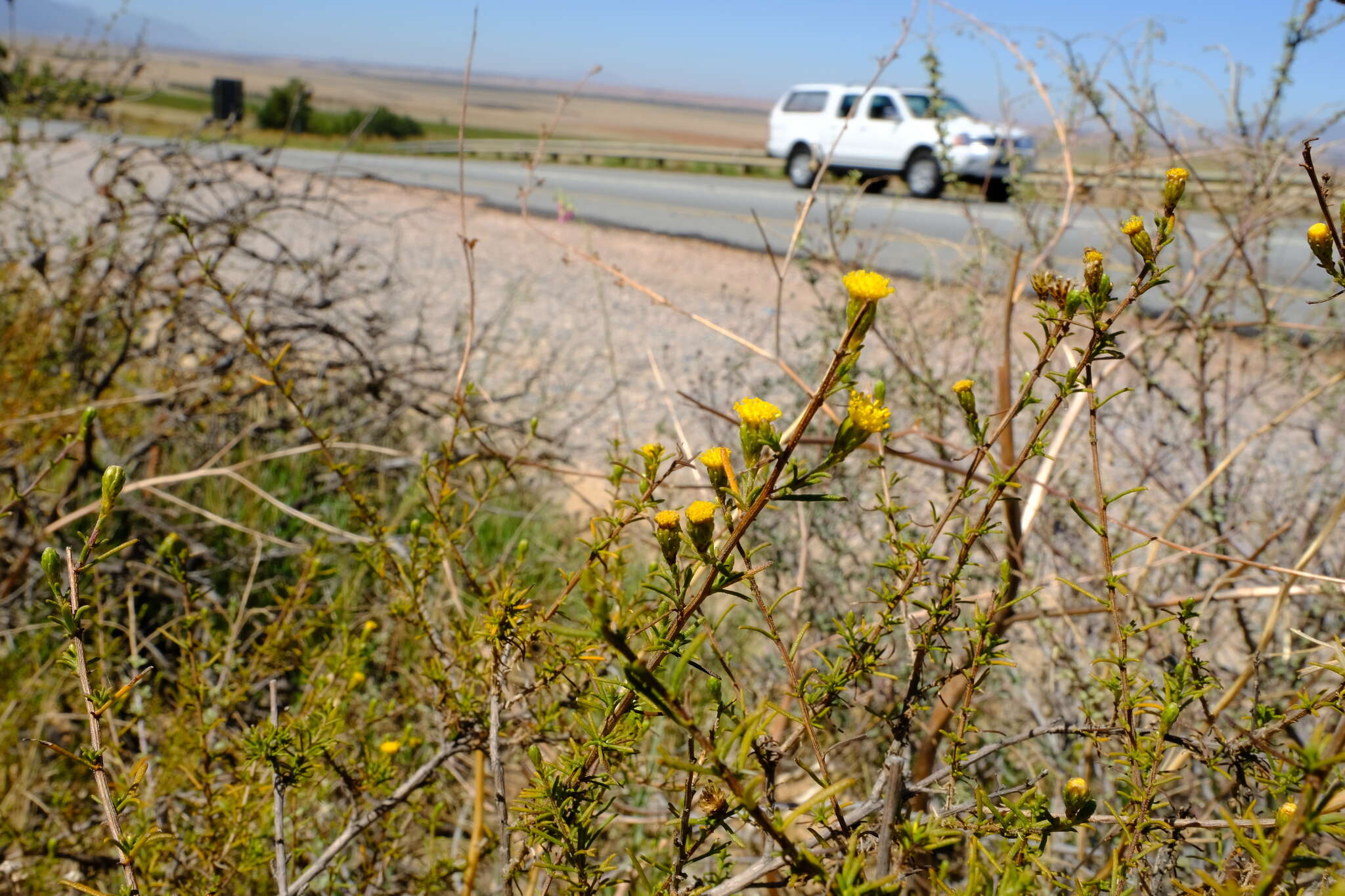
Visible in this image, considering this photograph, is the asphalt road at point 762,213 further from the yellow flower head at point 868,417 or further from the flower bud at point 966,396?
the yellow flower head at point 868,417

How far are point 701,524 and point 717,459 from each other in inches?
3.4

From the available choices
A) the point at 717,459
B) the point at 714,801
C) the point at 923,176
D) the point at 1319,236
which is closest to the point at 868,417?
the point at 717,459

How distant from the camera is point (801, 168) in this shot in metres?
17.5

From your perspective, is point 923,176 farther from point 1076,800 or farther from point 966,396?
point 1076,800

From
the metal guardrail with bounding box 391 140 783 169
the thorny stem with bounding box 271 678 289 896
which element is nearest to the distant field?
the metal guardrail with bounding box 391 140 783 169

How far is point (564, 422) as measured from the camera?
498 centimetres

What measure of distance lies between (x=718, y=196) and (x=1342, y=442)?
12.4 meters

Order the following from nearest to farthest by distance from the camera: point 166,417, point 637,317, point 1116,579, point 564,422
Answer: point 1116,579, point 166,417, point 564,422, point 637,317

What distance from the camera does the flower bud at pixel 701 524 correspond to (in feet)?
2.16

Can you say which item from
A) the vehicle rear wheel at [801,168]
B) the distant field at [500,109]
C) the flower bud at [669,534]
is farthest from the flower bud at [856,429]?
the distant field at [500,109]

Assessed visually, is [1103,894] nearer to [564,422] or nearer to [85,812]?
[85,812]

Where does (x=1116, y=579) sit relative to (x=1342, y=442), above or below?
above

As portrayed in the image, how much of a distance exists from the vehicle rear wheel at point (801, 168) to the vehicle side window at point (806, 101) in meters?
0.95

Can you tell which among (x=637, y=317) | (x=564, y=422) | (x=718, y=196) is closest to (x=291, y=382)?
(x=564, y=422)
